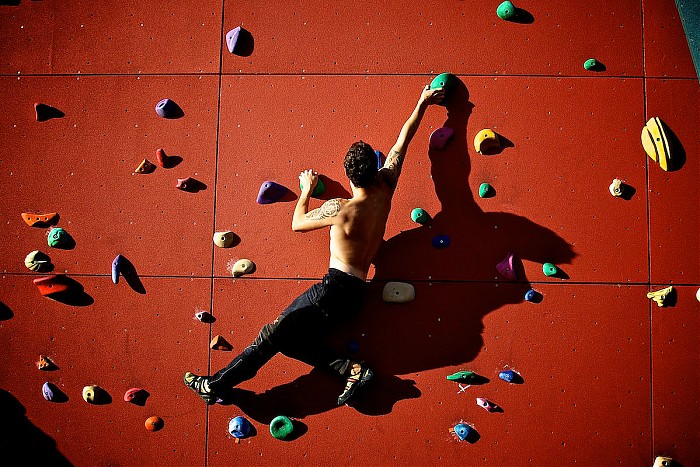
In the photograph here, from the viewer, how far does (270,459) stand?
3.13m

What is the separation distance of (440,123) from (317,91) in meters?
0.81

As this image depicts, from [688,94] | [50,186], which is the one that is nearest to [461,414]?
[688,94]

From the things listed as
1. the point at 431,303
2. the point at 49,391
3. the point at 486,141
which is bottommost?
the point at 49,391

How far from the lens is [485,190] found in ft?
10.3

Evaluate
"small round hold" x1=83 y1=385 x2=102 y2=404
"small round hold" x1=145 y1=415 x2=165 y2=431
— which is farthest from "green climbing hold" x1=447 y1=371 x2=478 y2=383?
"small round hold" x1=83 y1=385 x2=102 y2=404

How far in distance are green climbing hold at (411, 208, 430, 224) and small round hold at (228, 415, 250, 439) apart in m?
1.63

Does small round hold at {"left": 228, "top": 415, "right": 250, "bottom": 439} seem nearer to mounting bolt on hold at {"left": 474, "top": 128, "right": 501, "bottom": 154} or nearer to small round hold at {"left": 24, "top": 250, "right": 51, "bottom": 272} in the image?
small round hold at {"left": 24, "top": 250, "right": 51, "bottom": 272}

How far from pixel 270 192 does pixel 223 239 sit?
1.36 ft

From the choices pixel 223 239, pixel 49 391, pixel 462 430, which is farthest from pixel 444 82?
pixel 49 391

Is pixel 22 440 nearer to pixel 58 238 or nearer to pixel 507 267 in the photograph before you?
pixel 58 238

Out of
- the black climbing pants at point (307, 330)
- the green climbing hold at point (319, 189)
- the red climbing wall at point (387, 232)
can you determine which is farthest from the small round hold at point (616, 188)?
the green climbing hold at point (319, 189)

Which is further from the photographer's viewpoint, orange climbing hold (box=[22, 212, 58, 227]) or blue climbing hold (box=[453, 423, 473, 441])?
orange climbing hold (box=[22, 212, 58, 227])

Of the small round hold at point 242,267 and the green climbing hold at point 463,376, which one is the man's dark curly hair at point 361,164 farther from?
the green climbing hold at point 463,376

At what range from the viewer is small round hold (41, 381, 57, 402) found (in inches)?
124
